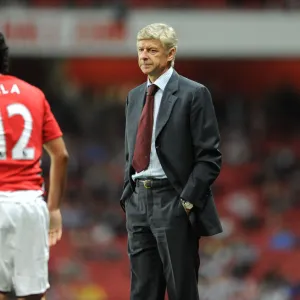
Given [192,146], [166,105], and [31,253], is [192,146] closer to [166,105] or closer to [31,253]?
[166,105]

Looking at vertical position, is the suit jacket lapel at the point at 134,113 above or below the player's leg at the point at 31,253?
above

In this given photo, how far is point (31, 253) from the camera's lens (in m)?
5.02

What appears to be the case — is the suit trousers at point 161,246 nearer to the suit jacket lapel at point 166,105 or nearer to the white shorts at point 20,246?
the suit jacket lapel at point 166,105

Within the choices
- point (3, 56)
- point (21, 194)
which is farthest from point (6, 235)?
point (3, 56)

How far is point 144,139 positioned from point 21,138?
617 millimetres

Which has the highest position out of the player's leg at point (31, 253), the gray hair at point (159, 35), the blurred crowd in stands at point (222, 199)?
the gray hair at point (159, 35)

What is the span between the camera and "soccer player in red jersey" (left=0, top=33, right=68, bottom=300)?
16.4 feet

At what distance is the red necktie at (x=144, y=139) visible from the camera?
490 centimetres

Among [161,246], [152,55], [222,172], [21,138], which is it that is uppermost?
[152,55]

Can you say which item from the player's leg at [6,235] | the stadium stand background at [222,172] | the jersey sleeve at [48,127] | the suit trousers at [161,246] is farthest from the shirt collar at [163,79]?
the stadium stand background at [222,172]

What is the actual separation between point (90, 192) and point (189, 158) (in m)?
12.3

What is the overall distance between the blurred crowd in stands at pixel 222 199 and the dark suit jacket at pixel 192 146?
866 centimetres

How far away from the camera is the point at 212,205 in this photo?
4.87m

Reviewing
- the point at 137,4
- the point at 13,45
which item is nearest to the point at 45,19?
the point at 13,45
